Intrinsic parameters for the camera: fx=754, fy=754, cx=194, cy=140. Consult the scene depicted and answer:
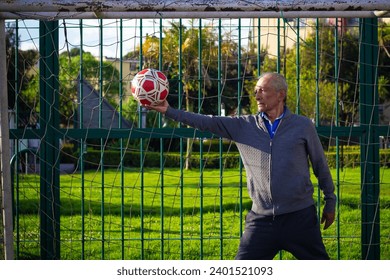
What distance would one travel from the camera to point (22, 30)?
21.7 ft

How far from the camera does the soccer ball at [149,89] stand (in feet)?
17.5

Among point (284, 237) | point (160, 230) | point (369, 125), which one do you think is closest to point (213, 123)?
point (284, 237)

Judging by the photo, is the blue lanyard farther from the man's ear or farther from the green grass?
the green grass

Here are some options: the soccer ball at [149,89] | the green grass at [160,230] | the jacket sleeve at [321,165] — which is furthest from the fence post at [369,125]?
the soccer ball at [149,89]

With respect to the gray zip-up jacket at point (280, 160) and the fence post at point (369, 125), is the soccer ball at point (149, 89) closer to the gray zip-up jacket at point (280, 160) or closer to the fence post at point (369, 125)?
the gray zip-up jacket at point (280, 160)

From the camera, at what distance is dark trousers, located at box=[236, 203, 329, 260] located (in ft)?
17.0

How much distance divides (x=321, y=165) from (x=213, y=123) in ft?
2.69

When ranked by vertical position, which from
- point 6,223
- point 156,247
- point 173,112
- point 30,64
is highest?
point 30,64

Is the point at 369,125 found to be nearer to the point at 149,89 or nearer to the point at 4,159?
the point at 149,89

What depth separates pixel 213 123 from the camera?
5406 mm

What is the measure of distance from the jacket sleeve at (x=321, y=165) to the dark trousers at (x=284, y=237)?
150 millimetres
